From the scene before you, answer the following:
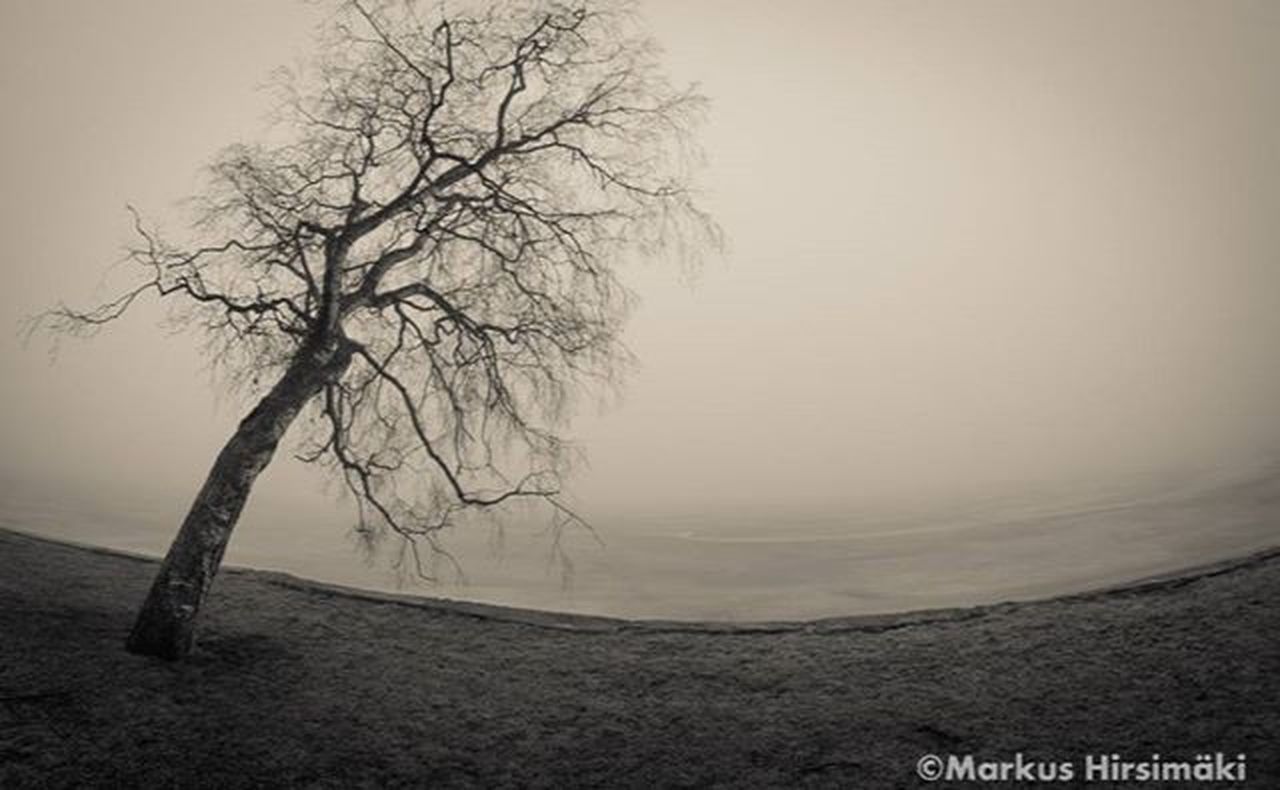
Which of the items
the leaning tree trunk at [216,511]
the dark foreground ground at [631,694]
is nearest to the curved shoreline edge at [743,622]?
the dark foreground ground at [631,694]

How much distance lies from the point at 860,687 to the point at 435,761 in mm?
4289

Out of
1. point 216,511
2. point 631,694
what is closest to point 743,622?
point 631,694

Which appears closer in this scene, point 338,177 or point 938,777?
point 938,777

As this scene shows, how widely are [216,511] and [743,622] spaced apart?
659cm

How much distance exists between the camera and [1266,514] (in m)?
88.9

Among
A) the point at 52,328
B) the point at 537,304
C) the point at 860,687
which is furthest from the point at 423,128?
the point at 860,687

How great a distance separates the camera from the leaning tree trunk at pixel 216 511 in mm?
8938

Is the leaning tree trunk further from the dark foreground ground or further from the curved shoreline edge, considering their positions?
the curved shoreline edge

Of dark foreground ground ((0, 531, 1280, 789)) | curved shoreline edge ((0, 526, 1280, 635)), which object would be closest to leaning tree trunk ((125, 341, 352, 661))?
dark foreground ground ((0, 531, 1280, 789))

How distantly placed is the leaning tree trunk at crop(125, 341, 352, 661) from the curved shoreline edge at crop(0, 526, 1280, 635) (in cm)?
332

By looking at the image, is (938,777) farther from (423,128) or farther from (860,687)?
(423,128)

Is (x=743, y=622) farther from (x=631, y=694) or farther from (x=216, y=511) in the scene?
(x=216, y=511)

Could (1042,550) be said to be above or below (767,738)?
above

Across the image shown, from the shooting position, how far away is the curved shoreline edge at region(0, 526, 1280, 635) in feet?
34.0
